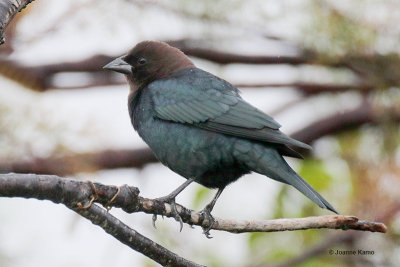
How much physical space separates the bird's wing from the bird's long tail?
0.06 meters

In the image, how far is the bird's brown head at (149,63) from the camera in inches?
198

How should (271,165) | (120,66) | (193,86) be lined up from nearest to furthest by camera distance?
(271,165)
(193,86)
(120,66)

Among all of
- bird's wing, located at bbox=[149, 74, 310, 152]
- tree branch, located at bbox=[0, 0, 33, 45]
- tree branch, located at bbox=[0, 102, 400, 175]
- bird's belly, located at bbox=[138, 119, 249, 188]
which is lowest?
tree branch, located at bbox=[0, 102, 400, 175]

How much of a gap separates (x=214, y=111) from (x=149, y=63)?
0.78 meters

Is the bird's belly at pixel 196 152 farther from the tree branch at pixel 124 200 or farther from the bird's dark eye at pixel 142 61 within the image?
the bird's dark eye at pixel 142 61

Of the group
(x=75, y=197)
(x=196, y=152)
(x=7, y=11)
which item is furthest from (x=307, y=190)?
(x=7, y=11)

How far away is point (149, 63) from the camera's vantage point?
5086 mm

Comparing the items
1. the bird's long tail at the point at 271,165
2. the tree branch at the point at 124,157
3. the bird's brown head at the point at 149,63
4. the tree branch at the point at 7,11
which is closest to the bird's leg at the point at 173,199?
the bird's long tail at the point at 271,165

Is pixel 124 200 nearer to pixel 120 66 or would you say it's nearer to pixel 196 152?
pixel 196 152

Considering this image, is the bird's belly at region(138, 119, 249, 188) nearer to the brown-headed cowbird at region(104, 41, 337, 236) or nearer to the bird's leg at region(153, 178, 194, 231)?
the brown-headed cowbird at region(104, 41, 337, 236)

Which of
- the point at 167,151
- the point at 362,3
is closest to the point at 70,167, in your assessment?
the point at 167,151

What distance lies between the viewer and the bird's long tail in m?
3.98

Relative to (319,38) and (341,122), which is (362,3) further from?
(341,122)

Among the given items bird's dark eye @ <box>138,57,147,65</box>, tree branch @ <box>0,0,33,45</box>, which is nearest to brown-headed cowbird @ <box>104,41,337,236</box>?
bird's dark eye @ <box>138,57,147,65</box>
